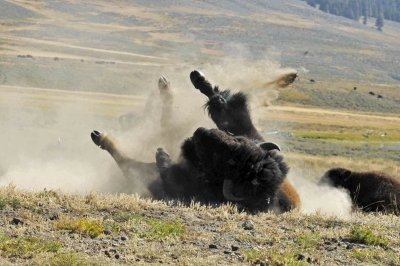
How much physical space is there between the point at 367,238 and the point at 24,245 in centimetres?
378

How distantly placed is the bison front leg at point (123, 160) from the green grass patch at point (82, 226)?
12.8 feet

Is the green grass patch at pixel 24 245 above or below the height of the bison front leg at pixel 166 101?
below

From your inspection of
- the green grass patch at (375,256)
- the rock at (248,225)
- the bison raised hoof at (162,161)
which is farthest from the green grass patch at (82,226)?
the bison raised hoof at (162,161)

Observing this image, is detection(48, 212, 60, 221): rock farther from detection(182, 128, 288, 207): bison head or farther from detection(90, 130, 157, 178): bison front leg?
detection(90, 130, 157, 178): bison front leg

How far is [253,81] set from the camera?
13.0 m

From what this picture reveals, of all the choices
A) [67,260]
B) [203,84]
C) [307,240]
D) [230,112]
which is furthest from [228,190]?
[67,260]

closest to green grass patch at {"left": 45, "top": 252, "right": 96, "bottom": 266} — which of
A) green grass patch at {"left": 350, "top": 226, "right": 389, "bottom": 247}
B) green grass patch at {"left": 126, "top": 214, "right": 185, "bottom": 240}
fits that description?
green grass patch at {"left": 126, "top": 214, "right": 185, "bottom": 240}

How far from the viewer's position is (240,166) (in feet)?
31.0

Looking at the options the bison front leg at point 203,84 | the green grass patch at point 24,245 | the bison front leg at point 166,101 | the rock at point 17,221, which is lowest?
the rock at point 17,221

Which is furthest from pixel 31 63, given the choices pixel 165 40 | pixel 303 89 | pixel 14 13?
pixel 14 13

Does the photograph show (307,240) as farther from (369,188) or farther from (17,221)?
(369,188)

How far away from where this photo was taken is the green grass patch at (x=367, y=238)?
25.8 feet

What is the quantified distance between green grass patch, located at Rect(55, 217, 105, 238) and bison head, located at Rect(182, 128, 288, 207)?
2.37m

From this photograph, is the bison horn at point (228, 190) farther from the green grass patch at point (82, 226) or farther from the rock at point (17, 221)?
the rock at point (17, 221)
